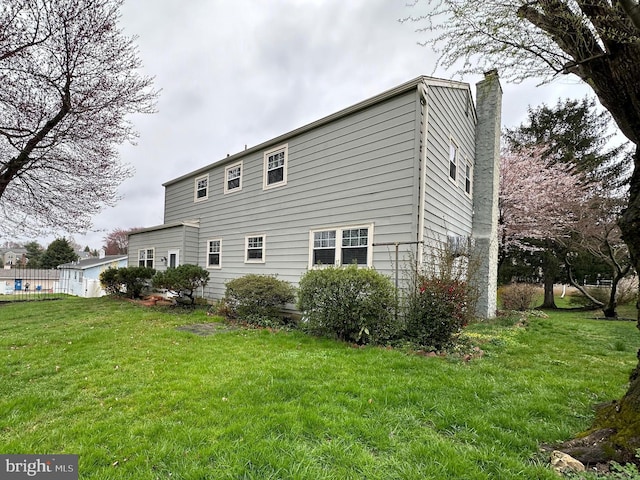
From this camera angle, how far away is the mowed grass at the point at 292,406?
2.29 m

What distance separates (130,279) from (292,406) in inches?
499

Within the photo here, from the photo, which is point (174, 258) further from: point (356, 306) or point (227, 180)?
point (356, 306)

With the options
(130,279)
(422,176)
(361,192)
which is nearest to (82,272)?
(130,279)

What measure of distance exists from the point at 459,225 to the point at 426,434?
7580 mm

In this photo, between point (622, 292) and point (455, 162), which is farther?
point (622, 292)

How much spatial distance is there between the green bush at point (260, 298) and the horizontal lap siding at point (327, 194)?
0.70m

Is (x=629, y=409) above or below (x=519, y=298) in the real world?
above

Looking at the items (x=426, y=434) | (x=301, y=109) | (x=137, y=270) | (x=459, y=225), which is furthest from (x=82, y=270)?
(x=426, y=434)

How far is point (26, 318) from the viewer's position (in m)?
8.98

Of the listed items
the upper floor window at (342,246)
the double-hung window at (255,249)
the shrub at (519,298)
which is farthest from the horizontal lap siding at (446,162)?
the double-hung window at (255,249)

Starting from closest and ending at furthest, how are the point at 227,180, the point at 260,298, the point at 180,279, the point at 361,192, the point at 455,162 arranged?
the point at 361,192 → the point at 260,298 → the point at 455,162 → the point at 180,279 → the point at 227,180

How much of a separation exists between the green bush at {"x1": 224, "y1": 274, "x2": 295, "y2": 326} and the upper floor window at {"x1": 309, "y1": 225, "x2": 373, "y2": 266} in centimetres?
117

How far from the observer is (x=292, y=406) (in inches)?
123

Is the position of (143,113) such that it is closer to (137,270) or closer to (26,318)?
(137,270)
